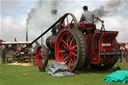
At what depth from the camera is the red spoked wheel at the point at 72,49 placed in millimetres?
5730

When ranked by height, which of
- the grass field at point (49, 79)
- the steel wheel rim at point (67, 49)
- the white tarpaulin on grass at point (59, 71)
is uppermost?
the steel wheel rim at point (67, 49)

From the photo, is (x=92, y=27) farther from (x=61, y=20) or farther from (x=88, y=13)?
(x=61, y=20)


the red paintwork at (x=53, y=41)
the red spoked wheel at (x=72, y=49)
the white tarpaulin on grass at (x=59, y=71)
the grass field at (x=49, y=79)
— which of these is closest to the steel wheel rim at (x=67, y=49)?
the red spoked wheel at (x=72, y=49)

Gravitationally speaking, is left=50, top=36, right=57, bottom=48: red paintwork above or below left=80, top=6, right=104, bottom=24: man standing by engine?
below

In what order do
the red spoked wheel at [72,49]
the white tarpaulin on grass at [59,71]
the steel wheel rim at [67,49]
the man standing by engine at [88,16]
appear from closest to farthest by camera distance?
1. the white tarpaulin on grass at [59,71]
2. the red spoked wheel at [72,49]
3. the steel wheel rim at [67,49]
4. the man standing by engine at [88,16]

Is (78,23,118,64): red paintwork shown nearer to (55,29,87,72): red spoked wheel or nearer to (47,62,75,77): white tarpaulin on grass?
(55,29,87,72): red spoked wheel

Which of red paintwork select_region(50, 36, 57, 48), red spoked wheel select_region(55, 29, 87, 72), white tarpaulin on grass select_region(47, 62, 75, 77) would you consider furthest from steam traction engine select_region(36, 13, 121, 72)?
red paintwork select_region(50, 36, 57, 48)

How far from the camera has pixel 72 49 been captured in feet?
20.5

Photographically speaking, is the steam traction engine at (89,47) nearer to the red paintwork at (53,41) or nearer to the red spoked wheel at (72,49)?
the red spoked wheel at (72,49)

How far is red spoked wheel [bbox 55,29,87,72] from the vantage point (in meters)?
5.73

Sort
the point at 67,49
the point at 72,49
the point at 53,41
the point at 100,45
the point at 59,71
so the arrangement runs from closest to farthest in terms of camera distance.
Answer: the point at 59,71, the point at 100,45, the point at 72,49, the point at 67,49, the point at 53,41

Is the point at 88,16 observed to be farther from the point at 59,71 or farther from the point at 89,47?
the point at 59,71

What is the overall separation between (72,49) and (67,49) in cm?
24

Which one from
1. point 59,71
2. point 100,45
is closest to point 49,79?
point 59,71
